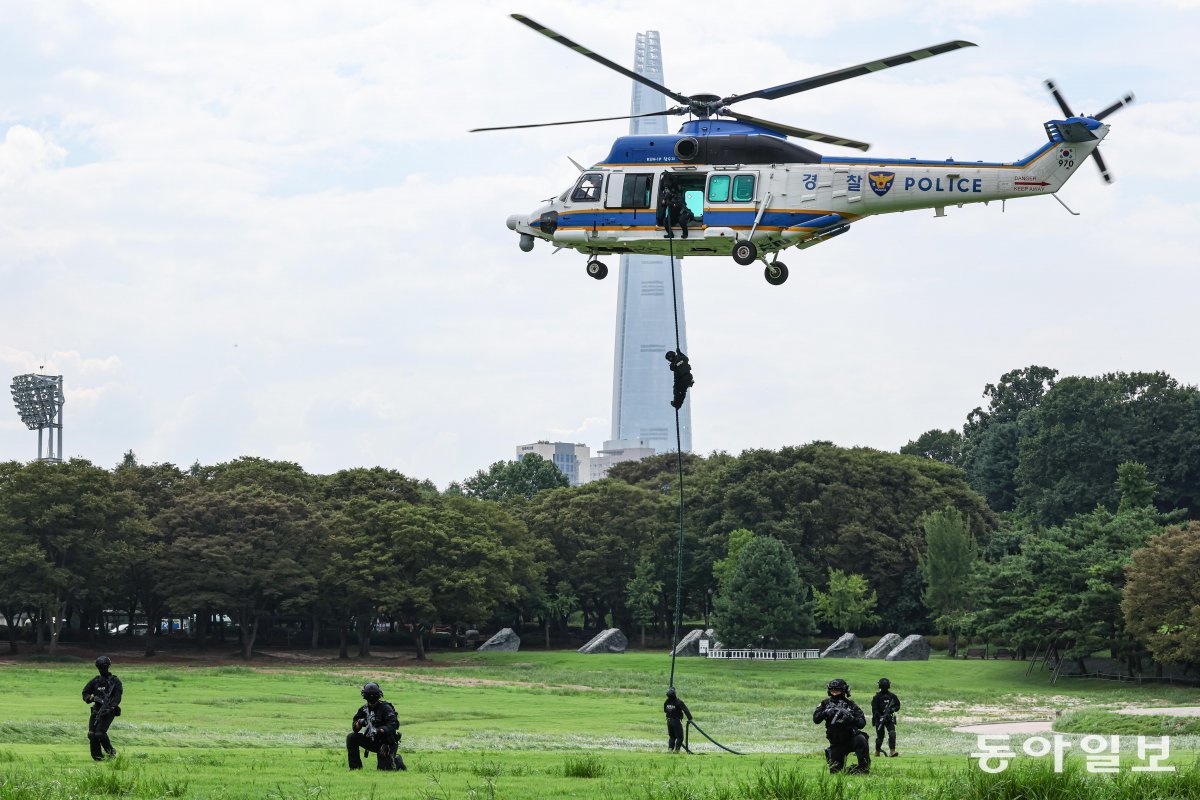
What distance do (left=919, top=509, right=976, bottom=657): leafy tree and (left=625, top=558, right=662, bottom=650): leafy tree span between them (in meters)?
16.3

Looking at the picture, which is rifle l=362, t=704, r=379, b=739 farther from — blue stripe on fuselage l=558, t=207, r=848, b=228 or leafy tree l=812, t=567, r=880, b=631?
leafy tree l=812, t=567, r=880, b=631

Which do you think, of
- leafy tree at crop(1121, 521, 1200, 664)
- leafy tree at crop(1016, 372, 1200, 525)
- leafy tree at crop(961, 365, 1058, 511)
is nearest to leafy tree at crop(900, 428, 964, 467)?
leafy tree at crop(961, 365, 1058, 511)

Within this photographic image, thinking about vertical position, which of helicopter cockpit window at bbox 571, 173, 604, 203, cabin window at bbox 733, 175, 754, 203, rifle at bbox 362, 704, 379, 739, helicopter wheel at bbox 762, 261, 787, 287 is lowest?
rifle at bbox 362, 704, 379, 739

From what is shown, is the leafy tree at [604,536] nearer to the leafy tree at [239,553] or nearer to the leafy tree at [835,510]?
the leafy tree at [835,510]

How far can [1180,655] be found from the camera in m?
56.5

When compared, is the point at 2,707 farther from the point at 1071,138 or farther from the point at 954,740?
the point at 1071,138

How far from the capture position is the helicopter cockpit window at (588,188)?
24.4 metres

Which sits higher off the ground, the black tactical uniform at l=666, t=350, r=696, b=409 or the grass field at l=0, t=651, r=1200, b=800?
the black tactical uniform at l=666, t=350, r=696, b=409

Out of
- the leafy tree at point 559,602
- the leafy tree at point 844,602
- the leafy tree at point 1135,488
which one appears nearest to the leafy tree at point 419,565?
the leafy tree at point 559,602

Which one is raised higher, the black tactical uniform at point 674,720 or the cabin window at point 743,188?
the cabin window at point 743,188

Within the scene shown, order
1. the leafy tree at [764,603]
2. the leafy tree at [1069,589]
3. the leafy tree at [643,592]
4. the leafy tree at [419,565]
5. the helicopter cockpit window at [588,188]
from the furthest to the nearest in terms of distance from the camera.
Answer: the leafy tree at [643,592] < the leafy tree at [419,565] < the leafy tree at [764,603] < the leafy tree at [1069,589] < the helicopter cockpit window at [588,188]

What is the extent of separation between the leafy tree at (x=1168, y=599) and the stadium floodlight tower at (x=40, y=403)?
3393 inches

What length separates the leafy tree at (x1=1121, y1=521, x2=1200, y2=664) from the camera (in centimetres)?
5619

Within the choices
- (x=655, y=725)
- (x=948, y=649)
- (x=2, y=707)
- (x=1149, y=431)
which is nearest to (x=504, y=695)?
(x=655, y=725)
